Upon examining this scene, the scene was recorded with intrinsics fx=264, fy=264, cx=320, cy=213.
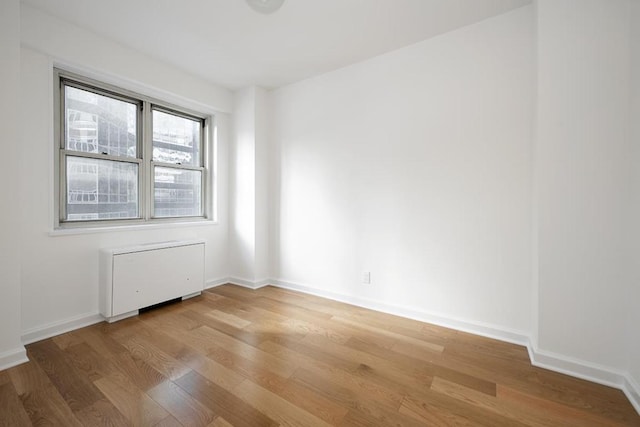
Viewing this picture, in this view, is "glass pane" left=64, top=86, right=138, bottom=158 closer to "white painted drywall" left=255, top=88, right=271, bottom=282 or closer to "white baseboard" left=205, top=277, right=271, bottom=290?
"white painted drywall" left=255, top=88, right=271, bottom=282

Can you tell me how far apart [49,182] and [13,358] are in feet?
4.50

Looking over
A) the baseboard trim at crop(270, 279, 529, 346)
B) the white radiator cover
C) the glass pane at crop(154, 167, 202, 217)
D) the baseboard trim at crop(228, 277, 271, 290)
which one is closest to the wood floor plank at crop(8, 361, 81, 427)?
the white radiator cover

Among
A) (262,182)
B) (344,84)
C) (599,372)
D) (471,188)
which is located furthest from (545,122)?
(262,182)

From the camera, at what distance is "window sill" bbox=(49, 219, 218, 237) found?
2365 millimetres

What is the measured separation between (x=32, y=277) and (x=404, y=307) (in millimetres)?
3320

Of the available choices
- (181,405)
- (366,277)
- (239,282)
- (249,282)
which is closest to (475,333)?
(366,277)

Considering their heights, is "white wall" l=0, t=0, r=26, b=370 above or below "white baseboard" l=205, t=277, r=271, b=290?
above

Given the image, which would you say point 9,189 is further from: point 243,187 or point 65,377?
point 243,187

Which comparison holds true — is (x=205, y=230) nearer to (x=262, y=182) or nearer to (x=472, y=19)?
(x=262, y=182)

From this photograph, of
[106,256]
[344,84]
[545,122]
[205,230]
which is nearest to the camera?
[545,122]

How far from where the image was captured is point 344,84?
10.0ft

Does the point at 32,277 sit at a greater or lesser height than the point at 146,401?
greater

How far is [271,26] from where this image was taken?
238 centimetres

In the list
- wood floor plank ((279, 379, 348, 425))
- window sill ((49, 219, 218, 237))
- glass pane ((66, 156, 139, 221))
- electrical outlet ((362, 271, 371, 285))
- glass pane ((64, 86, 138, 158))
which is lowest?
wood floor plank ((279, 379, 348, 425))
